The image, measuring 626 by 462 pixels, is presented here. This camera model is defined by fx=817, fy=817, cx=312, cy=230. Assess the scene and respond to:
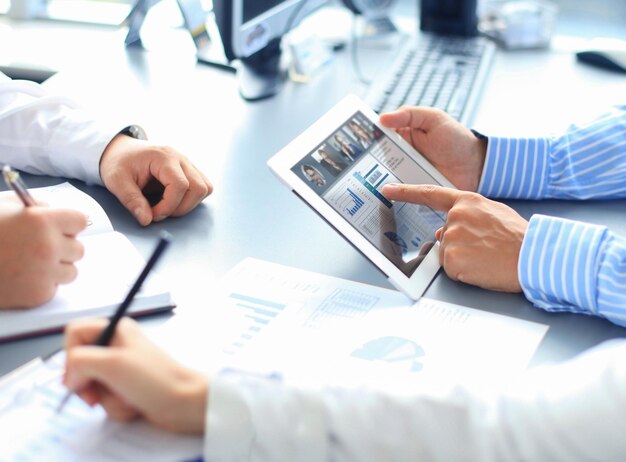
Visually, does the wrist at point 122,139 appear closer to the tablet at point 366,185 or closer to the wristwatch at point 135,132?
the wristwatch at point 135,132

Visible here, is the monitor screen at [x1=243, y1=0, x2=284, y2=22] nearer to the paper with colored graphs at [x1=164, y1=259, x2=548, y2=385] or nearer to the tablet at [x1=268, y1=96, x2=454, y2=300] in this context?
the tablet at [x1=268, y1=96, x2=454, y2=300]

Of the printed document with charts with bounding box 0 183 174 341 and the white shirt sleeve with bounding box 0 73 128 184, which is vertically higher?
the white shirt sleeve with bounding box 0 73 128 184

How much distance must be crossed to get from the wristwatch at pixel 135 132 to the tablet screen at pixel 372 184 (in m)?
0.30

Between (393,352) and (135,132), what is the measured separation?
545 millimetres

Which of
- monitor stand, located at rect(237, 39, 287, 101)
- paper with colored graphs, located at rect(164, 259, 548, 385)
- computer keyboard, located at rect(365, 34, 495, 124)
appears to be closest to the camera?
paper with colored graphs, located at rect(164, 259, 548, 385)

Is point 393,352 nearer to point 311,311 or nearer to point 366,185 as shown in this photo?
point 311,311

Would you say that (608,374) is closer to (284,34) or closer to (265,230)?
(265,230)

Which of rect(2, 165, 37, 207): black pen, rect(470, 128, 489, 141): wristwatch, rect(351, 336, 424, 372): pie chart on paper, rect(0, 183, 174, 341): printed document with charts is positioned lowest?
rect(351, 336, 424, 372): pie chart on paper

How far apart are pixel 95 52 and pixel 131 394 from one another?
1.09m

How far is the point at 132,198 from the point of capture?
1015 millimetres

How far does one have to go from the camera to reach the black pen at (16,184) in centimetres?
77

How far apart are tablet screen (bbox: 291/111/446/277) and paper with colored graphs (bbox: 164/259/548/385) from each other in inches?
2.8

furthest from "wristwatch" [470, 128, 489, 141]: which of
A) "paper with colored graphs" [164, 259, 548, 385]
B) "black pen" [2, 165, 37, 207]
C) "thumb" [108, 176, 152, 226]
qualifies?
"black pen" [2, 165, 37, 207]

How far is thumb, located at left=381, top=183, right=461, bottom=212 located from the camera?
3.18 feet
